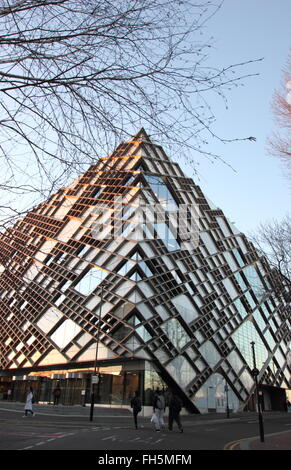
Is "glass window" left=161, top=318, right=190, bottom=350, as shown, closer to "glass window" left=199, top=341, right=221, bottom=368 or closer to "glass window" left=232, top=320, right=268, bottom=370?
"glass window" left=199, top=341, right=221, bottom=368

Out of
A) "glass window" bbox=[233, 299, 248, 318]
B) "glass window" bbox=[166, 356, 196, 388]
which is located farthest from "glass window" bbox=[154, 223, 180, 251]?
"glass window" bbox=[233, 299, 248, 318]

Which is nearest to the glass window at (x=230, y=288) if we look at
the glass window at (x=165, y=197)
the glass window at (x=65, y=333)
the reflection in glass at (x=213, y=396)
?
the reflection in glass at (x=213, y=396)

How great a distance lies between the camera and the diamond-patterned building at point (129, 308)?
29.9m

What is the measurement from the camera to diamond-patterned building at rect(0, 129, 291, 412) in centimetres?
2992

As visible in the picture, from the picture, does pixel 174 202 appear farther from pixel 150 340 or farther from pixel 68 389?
pixel 68 389

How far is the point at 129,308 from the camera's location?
1171 inches

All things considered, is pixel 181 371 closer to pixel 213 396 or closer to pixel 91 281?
pixel 213 396

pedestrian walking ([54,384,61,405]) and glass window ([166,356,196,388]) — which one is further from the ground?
glass window ([166,356,196,388])

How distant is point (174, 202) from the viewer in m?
38.8

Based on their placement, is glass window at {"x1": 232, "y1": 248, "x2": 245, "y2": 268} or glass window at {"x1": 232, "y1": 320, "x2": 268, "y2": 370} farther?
glass window at {"x1": 232, "y1": 248, "x2": 245, "y2": 268}

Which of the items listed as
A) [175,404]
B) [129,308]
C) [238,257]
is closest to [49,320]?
[129,308]

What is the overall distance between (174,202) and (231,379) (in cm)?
1893

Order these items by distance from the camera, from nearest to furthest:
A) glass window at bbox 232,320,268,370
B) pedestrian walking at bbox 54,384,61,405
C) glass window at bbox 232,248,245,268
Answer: pedestrian walking at bbox 54,384,61,405
glass window at bbox 232,320,268,370
glass window at bbox 232,248,245,268
